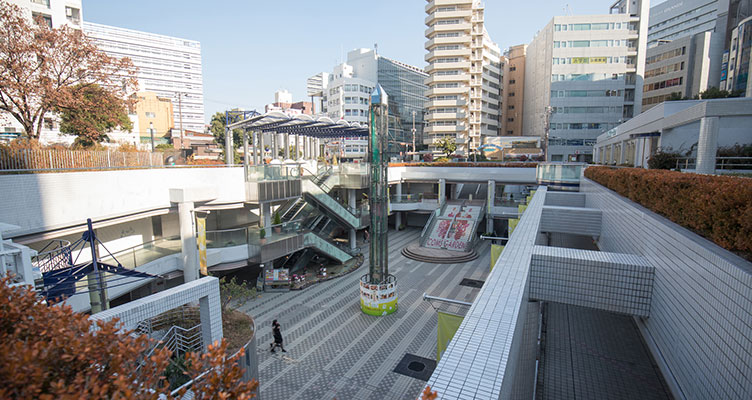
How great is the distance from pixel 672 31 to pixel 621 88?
41849 millimetres

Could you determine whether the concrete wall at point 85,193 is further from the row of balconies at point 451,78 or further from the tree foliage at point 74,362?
the row of balconies at point 451,78

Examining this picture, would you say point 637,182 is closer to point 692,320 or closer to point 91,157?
point 692,320

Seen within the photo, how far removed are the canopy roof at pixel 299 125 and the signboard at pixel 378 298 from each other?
883 centimetres

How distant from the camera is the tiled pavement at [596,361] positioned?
788cm

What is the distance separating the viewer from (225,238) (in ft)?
51.9

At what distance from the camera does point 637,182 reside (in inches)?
335

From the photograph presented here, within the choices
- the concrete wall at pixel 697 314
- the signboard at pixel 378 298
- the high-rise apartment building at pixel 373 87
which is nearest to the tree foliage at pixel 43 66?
the signboard at pixel 378 298

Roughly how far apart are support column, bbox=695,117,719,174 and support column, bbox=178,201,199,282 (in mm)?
17689

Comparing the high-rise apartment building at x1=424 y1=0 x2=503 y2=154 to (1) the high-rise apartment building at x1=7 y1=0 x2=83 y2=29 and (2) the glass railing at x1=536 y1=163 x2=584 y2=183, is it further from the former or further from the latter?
(1) the high-rise apartment building at x1=7 y1=0 x2=83 y2=29

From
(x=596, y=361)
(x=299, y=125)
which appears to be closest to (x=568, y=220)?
(x=596, y=361)

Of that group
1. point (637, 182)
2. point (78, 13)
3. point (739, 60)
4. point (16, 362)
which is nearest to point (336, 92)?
point (78, 13)

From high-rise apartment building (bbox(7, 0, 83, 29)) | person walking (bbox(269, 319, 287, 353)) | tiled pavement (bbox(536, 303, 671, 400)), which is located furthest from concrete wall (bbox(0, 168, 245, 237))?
high-rise apartment building (bbox(7, 0, 83, 29))

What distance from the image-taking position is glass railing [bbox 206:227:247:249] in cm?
1552

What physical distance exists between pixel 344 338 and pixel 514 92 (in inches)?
2670
